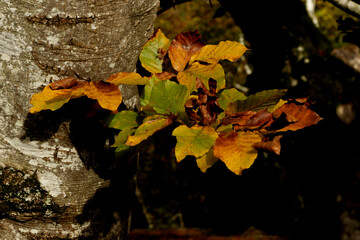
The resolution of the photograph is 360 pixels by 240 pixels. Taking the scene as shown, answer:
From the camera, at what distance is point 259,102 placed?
725 mm

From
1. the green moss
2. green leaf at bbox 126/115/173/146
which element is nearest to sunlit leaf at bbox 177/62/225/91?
green leaf at bbox 126/115/173/146

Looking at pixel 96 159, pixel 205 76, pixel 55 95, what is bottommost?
pixel 96 159

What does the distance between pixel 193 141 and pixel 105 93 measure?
210mm

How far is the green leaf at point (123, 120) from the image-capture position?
0.75 metres

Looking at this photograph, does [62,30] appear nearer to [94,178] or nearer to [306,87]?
[94,178]

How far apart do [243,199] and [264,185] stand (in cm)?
21

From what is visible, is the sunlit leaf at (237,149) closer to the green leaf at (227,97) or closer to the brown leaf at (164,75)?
the green leaf at (227,97)

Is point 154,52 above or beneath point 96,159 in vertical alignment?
above

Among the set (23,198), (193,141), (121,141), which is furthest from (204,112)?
(23,198)

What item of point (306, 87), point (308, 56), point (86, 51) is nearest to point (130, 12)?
point (86, 51)

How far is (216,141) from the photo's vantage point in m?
0.66

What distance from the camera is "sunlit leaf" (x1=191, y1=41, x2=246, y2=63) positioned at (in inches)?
29.9

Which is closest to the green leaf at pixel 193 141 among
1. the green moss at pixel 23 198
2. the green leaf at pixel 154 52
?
the green leaf at pixel 154 52

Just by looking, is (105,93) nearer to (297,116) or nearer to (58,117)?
(58,117)
